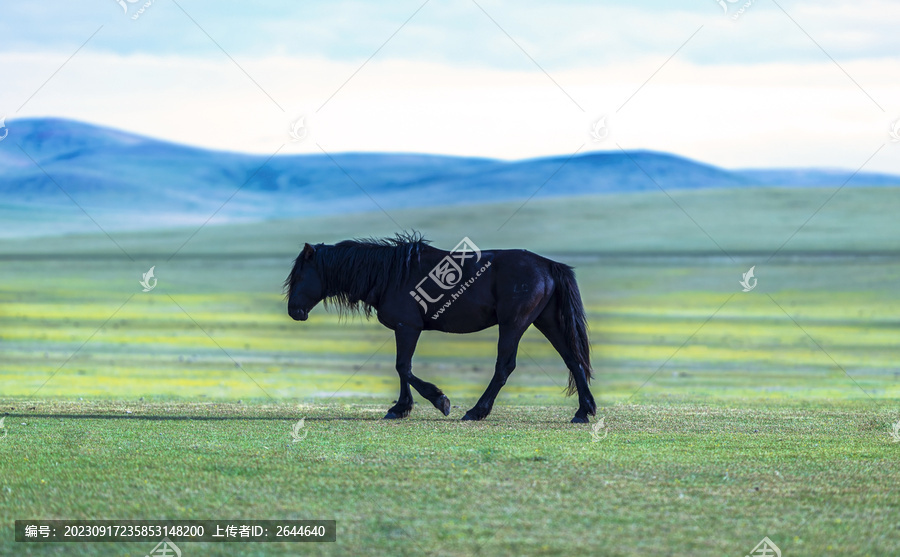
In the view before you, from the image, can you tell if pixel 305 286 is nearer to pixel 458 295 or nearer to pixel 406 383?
pixel 406 383

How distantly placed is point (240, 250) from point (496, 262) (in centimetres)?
6208

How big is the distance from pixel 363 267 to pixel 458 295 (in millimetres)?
1276

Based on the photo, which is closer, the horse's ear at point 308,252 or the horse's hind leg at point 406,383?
the horse's hind leg at point 406,383

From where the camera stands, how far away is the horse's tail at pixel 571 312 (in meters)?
13.7

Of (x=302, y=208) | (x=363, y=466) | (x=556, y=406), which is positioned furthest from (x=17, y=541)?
(x=302, y=208)

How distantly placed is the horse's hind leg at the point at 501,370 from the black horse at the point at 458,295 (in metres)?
0.01

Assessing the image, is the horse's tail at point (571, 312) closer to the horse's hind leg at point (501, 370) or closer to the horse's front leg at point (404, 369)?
the horse's hind leg at point (501, 370)

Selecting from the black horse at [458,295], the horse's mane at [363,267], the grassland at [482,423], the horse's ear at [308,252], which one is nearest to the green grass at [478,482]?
the grassland at [482,423]

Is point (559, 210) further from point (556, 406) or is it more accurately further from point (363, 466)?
point (363, 466)

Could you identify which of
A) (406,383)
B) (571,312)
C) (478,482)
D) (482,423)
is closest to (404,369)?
(406,383)

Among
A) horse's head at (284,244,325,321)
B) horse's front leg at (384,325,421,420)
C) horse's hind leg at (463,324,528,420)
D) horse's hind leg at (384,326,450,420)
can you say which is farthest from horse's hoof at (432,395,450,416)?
horse's head at (284,244,325,321)

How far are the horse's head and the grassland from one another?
4.55ft

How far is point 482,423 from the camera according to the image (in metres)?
12.9

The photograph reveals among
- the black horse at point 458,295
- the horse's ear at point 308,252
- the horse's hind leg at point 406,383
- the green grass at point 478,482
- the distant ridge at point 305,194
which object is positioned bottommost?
the green grass at point 478,482
